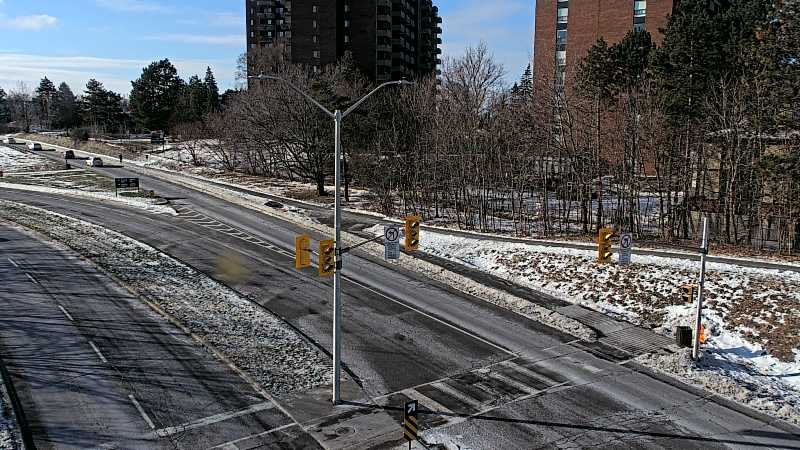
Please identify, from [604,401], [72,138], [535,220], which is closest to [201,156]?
[72,138]

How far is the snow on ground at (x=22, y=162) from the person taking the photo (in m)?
77.2

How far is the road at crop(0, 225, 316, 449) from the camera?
14.8m

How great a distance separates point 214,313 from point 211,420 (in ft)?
28.6

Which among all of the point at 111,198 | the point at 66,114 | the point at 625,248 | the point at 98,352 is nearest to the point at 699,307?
the point at 625,248

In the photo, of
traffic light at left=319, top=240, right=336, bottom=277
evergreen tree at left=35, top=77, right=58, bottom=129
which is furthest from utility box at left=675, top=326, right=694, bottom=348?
evergreen tree at left=35, top=77, right=58, bottom=129

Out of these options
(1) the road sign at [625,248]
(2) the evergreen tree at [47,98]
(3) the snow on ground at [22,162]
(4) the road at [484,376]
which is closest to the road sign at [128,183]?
(4) the road at [484,376]

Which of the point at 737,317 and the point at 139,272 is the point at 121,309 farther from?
the point at 737,317

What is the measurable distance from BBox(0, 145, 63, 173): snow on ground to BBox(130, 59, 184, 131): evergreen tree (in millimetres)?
20176

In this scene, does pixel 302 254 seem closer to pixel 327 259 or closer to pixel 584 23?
pixel 327 259

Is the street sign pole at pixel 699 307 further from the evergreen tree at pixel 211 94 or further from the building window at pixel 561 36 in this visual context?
the evergreen tree at pixel 211 94

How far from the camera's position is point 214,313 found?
23781 millimetres

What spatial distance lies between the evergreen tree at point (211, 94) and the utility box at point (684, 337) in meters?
91.6

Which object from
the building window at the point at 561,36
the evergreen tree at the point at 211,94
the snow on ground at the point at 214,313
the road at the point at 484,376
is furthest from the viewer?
the evergreen tree at the point at 211,94

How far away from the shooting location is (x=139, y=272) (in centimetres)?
2920
